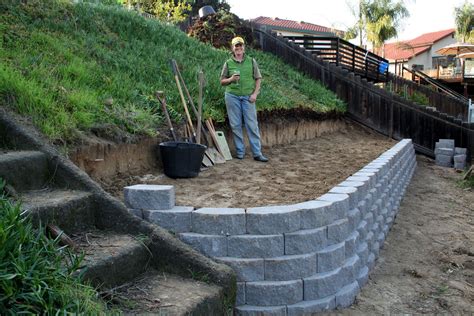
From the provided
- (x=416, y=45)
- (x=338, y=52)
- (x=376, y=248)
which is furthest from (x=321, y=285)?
(x=416, y=45)

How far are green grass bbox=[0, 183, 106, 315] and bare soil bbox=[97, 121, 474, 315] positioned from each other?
1753 mm

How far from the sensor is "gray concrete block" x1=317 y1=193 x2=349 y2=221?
3664mm

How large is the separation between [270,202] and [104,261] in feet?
6.21

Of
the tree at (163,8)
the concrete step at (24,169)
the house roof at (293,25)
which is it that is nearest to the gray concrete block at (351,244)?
the concrete step at (24,169)

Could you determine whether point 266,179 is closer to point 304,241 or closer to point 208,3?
point 304,241

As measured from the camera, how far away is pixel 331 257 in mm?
3547

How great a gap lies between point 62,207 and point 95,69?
142 inches

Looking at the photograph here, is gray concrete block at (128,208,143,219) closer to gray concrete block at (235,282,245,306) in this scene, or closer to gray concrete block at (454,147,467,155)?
gray concrete block at (235,282,245,306)

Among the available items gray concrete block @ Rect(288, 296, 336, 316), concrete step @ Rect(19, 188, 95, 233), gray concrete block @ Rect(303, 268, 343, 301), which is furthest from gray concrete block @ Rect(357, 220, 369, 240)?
concrete step @ Rect(19, 188, 95, 233)

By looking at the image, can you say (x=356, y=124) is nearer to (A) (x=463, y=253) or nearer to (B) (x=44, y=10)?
(A) (x=463, y=253)

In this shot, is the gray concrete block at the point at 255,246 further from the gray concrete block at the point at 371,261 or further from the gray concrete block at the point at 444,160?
the gray concrete block at the point at 444,160

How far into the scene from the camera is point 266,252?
3346 millimetres

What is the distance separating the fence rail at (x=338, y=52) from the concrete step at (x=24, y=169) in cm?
1175

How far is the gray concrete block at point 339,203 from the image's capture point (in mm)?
3664
